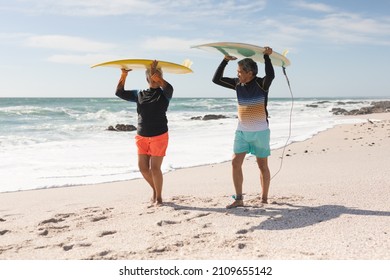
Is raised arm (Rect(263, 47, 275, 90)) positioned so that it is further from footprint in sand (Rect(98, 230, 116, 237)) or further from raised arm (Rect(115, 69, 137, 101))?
footprint in sand (Rect(98, 230, 116, 237))

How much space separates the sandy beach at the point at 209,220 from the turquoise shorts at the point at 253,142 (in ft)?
2.11

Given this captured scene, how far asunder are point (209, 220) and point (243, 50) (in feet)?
6.88

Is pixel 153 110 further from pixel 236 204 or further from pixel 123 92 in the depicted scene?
pixel 236 204

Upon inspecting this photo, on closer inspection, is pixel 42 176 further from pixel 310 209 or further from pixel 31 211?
pixel 310 209

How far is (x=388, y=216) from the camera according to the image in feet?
13.7

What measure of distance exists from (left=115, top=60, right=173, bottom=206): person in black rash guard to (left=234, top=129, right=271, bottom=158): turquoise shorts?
0.92 metres

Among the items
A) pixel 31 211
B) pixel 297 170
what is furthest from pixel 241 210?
pixel 297 170

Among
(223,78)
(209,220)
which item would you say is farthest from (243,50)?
(209,220)

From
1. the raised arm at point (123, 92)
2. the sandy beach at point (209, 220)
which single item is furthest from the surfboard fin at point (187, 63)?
the sandy beach at point (209, 220)

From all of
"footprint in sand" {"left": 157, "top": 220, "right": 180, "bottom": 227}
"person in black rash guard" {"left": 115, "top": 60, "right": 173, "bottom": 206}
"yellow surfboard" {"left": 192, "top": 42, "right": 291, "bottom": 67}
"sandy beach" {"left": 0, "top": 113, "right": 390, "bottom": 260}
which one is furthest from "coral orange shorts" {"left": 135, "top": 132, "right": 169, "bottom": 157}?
"yellow surfboard" {"left": 192, "top": 42, "right": 291, "bottom": 67}

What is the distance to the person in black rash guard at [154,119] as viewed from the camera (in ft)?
16.7

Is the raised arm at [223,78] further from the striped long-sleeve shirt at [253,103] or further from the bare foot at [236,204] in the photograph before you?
the bare foot at [236,204]
